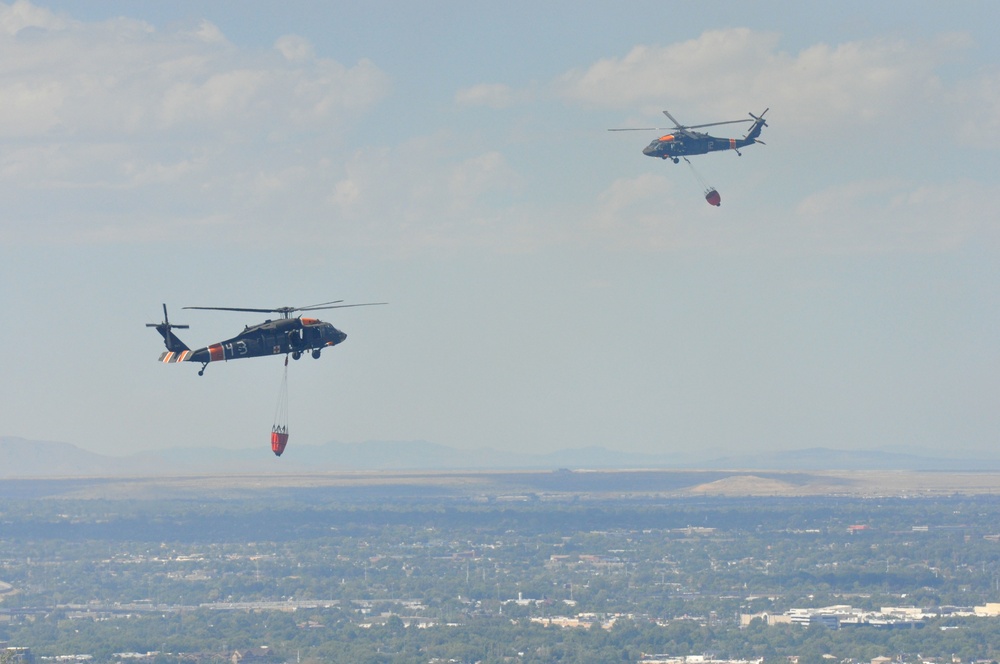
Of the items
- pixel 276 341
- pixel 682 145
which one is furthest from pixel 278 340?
pixel 682 145

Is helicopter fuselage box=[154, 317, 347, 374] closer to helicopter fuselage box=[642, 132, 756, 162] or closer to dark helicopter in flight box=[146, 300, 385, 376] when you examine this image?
dark helicopter in flight box=[146, 300, 385, 376]

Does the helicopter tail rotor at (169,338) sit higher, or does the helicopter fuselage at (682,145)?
the helicopter fuselage at (682,145)

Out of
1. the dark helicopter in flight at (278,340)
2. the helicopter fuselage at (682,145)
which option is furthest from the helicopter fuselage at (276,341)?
the helicopter fuselage at (682,145)

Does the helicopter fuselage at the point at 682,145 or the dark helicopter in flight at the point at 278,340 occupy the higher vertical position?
the helicopter fuselage at the point at 682,145

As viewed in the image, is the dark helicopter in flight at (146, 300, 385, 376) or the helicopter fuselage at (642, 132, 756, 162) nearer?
the dark helicopter in flight at (146, 300, 385, 376)

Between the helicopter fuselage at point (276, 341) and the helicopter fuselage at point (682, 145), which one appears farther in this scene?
the helicopter fuselage at point (682, 145)

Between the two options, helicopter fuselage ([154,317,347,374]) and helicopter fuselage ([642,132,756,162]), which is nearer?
helicopter fuselage ([154,317,347,374])

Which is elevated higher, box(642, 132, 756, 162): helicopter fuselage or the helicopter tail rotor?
box(642, 132, 756, 162): helicopter fuselage

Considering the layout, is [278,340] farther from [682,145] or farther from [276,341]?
[682,145]

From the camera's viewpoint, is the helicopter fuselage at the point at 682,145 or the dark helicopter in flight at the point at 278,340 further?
the helicopter fuselage at the point at 682,145

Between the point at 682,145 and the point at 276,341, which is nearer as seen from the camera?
the point at 276,341

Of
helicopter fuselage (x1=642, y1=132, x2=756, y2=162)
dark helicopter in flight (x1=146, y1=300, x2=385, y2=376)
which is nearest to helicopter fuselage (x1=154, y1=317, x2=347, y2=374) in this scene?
dark helicopter in flight (x1=146, y1=300, x2=385, y2=376)

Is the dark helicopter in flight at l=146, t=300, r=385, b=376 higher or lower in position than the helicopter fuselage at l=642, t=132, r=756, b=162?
lower

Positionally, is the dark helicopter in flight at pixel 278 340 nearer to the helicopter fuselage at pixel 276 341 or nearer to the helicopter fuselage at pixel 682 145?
the helicopter fuselage at pixel 276 341
